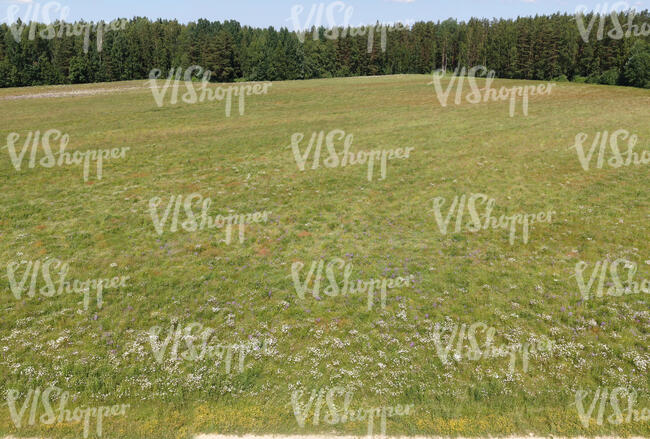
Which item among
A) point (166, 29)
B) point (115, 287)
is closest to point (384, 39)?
point (166, 29)

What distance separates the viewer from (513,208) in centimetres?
2288

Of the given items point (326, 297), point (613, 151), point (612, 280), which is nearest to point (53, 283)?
point (326, 297)

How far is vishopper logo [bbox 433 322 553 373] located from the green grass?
304 millimetres

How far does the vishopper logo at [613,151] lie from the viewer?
30.2 m

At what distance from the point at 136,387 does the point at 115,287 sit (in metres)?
6.20

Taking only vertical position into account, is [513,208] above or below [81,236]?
above

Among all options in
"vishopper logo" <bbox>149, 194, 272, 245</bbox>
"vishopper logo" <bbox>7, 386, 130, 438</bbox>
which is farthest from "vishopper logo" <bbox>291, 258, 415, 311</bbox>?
"vishopper logo" <bbox>7, 386, 130, 438</bbox>

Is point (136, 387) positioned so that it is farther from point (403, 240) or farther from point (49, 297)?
point (403, 240)

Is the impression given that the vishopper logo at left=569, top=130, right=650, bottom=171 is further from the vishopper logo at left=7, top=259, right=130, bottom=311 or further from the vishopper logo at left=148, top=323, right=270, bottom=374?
the vishopper logo at left=7, top=259, right=130, bottom=311

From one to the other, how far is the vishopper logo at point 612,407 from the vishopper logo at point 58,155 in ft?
105

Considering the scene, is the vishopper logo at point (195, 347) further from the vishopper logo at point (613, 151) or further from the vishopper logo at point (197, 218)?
the vishopper logo at point (613, 151)

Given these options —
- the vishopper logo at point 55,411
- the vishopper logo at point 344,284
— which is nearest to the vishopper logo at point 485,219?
the vishopper logo at point 344,284

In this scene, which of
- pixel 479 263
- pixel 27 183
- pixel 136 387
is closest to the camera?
pixel 136 387

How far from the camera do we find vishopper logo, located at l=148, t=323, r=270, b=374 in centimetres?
1225
